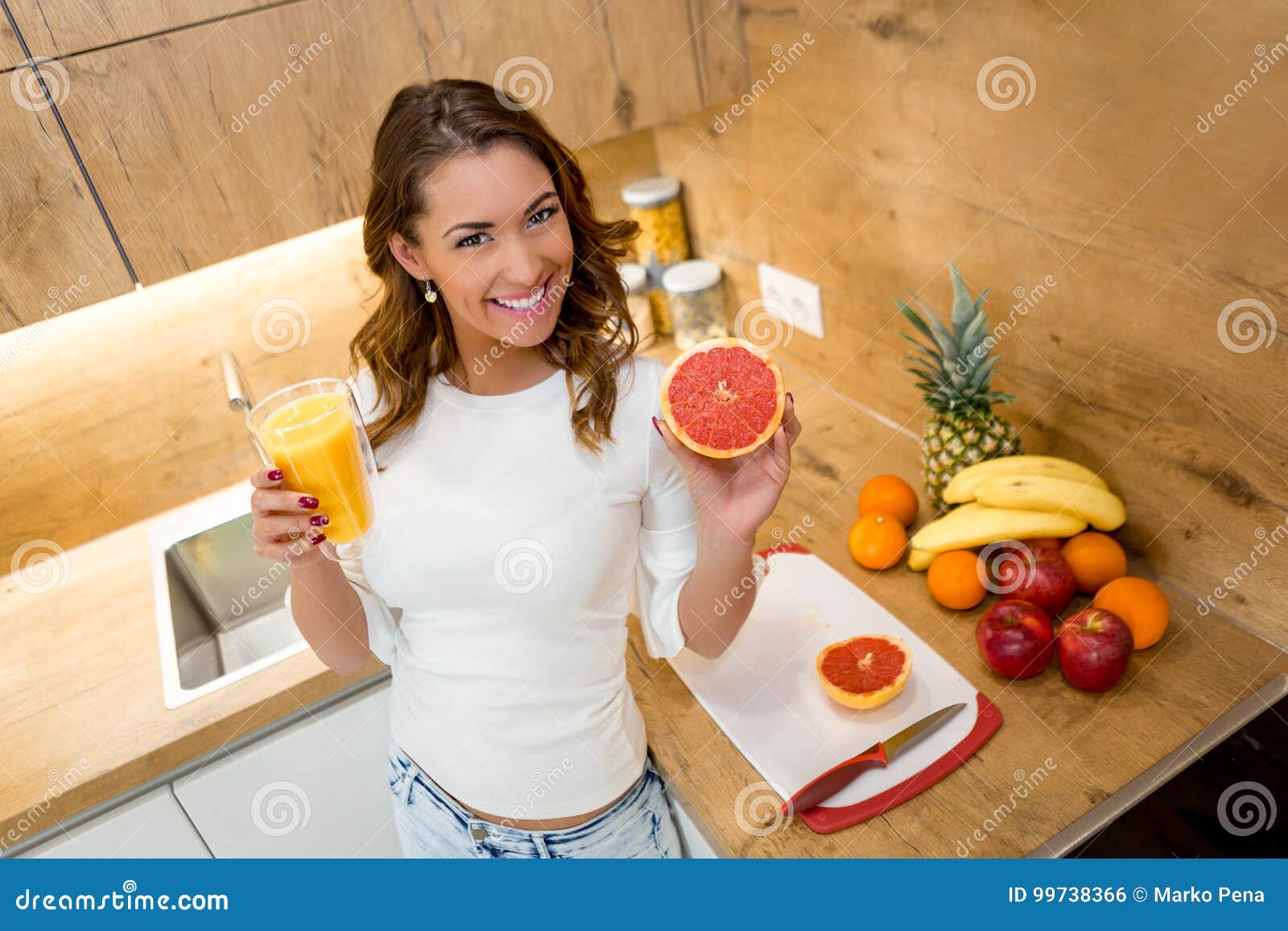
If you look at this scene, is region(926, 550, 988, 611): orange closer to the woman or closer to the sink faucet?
the woman

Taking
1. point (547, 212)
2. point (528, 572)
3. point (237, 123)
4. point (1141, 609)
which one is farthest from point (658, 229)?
point (1141, 609)

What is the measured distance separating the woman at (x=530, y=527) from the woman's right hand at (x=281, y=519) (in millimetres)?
99

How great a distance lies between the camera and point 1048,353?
4.97ft

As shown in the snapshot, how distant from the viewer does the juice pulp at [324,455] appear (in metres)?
1.06

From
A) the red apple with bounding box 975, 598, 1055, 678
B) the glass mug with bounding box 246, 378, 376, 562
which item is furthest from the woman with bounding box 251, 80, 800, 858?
the red apple with bounding box 975, 598, 1055, 678

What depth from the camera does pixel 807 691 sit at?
1.40m

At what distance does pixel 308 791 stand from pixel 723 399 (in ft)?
3.45

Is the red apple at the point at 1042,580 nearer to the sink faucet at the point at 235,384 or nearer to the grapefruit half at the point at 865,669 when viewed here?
the grapefruit half at the point at 865,669

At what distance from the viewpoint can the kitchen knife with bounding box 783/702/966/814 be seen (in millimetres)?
1217

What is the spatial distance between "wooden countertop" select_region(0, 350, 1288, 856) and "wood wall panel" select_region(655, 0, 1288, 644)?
96 millimetres

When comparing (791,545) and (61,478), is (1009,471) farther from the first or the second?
(61,478)

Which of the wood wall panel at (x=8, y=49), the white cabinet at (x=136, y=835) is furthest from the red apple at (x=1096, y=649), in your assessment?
the wood wall panel at (x=8, y=49)

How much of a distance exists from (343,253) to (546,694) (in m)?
1.16

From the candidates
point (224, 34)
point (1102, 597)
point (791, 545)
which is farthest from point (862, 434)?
point (224, 34)
